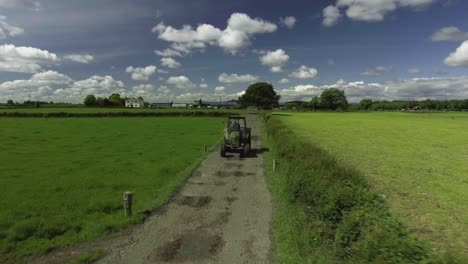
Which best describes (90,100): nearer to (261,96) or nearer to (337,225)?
(261,96)

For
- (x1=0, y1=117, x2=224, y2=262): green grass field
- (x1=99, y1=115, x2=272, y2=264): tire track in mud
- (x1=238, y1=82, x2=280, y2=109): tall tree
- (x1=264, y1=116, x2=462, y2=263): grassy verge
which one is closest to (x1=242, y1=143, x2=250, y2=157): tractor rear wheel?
(x1=0, y1=117, x2=224, y2=262): green grass field

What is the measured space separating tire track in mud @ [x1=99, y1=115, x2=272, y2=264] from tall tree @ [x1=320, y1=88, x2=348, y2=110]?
541 feet

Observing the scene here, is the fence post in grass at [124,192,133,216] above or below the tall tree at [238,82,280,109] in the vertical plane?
below

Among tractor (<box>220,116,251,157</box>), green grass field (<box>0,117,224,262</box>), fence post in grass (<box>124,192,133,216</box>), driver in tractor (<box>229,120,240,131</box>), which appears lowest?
green grass field (<box>0,117,224,262</box>)

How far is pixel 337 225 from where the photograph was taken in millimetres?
5730

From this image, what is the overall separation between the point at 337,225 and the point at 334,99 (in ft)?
566

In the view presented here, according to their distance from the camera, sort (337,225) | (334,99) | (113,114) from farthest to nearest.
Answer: (334,99) < (113,114) < (337,225)

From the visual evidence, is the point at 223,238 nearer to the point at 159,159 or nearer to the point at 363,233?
the point at 363,233

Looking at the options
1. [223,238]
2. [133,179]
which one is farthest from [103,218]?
[133,179]

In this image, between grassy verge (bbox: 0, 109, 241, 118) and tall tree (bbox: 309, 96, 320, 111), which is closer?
grassy verge (bbox: 0, 109, 241, 118)

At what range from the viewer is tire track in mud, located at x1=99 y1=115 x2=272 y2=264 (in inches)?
269

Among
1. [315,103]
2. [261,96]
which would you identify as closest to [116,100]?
[261,96]

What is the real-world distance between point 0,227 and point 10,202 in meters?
2.80

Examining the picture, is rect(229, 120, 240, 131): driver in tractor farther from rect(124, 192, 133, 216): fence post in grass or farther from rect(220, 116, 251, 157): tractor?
rect(124, 192, 133, 216): fence post in grass
